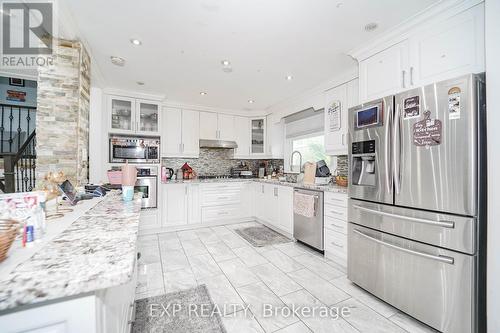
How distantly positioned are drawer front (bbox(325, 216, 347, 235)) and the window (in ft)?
3.80

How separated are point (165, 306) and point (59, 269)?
152cm

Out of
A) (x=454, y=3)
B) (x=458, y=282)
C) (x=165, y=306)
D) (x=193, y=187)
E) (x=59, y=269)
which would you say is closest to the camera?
(x=59, y=269)

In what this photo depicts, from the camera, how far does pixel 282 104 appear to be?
4238mm

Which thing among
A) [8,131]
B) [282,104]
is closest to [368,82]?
[282,104]

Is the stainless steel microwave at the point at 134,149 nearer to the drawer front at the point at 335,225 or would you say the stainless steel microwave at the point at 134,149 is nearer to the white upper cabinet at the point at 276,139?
the white upper cabinet at the point at 276,139

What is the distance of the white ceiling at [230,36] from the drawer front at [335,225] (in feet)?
6.32

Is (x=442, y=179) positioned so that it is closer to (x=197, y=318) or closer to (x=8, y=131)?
(x=197, y=318)

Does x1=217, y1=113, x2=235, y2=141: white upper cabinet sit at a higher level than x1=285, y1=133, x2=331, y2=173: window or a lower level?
higher

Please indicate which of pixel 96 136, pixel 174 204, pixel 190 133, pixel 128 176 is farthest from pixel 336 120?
pixel 96 136

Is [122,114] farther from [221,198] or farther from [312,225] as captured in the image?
[312,225]

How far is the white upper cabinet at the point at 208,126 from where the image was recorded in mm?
4371

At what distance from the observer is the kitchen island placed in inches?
19.5

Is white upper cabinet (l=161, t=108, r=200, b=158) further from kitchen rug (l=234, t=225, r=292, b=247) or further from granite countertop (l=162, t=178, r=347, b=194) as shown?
kitchen rug (l=234, t=225, r=292, b=247)

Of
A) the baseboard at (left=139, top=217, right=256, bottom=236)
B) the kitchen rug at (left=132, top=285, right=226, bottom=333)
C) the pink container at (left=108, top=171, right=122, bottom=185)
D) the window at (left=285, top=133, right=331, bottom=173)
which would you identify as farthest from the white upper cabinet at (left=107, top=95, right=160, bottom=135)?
the kitchen rug at (left=132, top=285, right=226, bottom=333)
